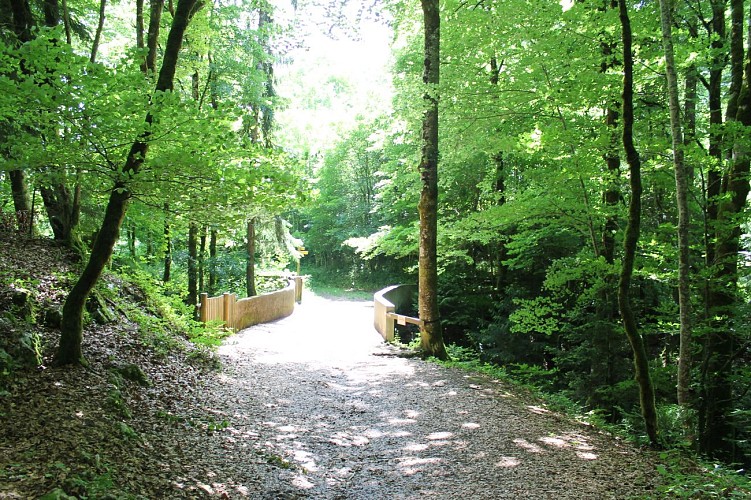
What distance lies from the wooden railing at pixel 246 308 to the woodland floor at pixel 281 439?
403cm

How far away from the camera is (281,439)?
5520mm

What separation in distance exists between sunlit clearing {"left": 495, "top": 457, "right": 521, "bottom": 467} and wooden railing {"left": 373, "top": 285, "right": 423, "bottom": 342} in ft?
18.2

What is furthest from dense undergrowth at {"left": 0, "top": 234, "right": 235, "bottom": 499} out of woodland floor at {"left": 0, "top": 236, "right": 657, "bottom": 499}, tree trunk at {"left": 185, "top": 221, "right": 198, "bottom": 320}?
tree trunk at {"left": 185, "top": 221, "right": 198, "bottom": 320}

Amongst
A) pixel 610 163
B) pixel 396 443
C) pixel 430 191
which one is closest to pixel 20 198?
pixel 430 191

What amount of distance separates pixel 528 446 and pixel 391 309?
25.7ft

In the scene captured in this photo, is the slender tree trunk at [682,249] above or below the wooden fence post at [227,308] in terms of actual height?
above

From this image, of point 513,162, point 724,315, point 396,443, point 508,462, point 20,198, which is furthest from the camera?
point 513,162

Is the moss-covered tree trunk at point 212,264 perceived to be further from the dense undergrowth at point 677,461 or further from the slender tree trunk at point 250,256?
the dense undergrowth at point 677,461

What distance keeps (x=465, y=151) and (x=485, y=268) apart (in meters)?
6.89

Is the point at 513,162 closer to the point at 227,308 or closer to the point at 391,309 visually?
the point at 391,309

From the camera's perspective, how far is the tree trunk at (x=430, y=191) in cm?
938

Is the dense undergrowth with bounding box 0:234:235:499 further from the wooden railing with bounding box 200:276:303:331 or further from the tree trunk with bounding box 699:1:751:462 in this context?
the tree trunk with bounding box 699:1:751:462

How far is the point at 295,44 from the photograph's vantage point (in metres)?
9.12

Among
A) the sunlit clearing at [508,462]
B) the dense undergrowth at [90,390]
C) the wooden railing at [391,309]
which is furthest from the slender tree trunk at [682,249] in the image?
the dense undergrowth at [90,390]
